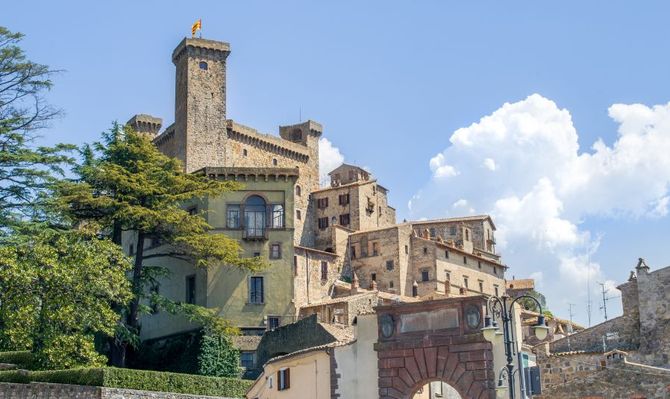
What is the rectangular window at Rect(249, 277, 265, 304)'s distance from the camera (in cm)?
5775

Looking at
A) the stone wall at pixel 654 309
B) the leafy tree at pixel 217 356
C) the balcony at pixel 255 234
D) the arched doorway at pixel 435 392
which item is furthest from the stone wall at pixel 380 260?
the arched doorway at pixel 435 392

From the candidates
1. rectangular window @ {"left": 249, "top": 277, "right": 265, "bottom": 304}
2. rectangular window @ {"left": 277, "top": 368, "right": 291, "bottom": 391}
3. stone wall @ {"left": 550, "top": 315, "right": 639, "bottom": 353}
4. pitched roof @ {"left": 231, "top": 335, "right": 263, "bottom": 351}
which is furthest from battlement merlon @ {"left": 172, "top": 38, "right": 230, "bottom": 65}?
rectangular window @ {"left": 277, "top": 368, "right": 291, "bottom": 391}

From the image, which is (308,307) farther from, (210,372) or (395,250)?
(395,250)

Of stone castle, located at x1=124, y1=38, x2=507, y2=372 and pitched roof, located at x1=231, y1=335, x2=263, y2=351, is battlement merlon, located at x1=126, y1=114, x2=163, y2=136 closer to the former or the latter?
stone castle, located at x1=124, y1=38, x2=507, y2=372

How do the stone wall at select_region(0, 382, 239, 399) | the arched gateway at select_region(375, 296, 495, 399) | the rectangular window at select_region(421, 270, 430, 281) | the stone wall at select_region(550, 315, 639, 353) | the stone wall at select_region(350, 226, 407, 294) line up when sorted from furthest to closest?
the rectangular window at select_region(421, 270, 430, 281)
the stone wall at select_region(350, 226, 407, 294)
the stone wall at select_region(550, 315, 639, 353)
the stone wall at select_region(0, 382, 239, 399)
the arched gateway at select_region(375, 296, 495, 399)

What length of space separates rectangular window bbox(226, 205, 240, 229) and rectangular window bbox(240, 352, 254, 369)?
7798mm

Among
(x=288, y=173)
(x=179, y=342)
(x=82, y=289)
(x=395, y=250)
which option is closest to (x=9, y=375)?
(x=82, y=289)

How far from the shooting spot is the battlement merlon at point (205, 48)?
287 ft

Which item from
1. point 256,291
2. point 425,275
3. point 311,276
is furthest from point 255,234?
point 425,275

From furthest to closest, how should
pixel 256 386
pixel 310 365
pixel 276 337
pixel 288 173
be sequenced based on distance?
pixel 288 173 → pixel 276 337 → pixel 256 386 → pixel 310 365

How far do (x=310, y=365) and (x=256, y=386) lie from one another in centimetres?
442

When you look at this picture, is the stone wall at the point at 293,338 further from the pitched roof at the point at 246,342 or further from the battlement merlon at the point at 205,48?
the battlement merlon at the point at 205,48

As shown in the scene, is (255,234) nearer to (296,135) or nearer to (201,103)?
(201,103)

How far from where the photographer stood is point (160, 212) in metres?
53.9
